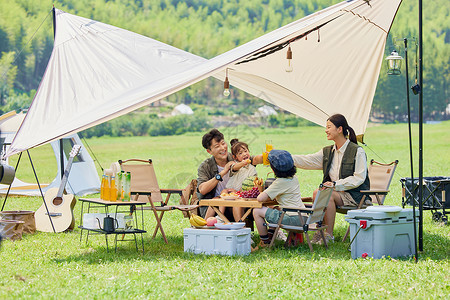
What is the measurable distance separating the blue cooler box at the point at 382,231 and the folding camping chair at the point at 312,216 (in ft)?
0.88

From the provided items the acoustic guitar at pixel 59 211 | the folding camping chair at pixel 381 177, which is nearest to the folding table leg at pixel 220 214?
the folding camping chair at pixel 381 177

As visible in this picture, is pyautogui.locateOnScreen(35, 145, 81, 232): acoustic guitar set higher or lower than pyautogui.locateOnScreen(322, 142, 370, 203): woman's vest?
lower

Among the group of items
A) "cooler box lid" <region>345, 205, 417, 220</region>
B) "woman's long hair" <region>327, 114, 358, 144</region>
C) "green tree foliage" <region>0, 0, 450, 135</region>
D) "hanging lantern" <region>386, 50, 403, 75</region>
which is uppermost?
"green tree foliage" <region>0, 0, 450, 135</region>

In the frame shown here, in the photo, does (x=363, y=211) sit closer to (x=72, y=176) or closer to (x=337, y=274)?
(x=337, y=274)

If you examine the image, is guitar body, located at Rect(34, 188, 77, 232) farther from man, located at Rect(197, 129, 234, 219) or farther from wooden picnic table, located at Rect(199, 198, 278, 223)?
wooden picnic table, located at Rect(199, 198, 278, 223)

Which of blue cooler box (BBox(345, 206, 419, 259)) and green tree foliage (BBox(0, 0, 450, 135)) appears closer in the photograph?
blue cooler box (BBox(345, 206, 419, 259))

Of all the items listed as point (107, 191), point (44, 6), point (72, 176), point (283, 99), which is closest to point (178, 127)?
point (44, 6)

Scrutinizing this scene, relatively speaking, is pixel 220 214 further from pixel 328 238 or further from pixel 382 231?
pixel 382 231

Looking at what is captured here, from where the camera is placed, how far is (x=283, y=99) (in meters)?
6.84

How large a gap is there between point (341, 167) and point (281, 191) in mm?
813

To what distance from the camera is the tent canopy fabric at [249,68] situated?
504 cm

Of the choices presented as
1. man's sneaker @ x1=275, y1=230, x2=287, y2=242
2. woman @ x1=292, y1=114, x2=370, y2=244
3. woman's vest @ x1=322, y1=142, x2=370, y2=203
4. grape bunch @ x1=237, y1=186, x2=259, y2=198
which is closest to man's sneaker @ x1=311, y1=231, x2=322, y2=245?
woman @ x1=292, y1=114, x2=370, y2=244

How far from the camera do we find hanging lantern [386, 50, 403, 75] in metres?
5.55

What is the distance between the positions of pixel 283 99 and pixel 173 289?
12.2 feet
